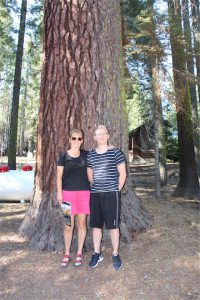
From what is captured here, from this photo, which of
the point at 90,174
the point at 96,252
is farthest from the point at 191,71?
the point at 96,252

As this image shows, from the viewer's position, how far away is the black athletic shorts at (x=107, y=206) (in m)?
4.75

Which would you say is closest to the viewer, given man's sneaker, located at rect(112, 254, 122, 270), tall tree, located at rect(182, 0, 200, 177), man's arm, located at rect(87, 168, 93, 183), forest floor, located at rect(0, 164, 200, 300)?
forest floor, located at rect(0, 164, 200, 300)

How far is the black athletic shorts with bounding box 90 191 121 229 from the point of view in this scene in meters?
4.75

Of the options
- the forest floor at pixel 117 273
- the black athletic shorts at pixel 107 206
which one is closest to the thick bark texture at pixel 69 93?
the forest floor at pixel 117 273

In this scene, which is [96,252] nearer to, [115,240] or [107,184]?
[115,240]

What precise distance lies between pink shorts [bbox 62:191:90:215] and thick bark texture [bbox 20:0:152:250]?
0.81m

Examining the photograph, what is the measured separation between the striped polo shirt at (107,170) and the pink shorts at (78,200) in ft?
0.76

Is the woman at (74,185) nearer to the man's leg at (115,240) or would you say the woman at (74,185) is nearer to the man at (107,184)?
the man at (107,184)

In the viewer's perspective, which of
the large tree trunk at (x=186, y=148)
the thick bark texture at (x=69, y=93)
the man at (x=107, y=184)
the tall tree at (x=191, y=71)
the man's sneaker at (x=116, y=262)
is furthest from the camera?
the large tree trunk at (x=186, y=148)

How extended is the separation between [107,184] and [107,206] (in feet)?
1.01

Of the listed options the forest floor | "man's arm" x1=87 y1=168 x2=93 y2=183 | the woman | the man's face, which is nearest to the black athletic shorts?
the woman

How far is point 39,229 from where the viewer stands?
558cm

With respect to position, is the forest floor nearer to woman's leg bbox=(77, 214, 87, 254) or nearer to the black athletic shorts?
woman's leg bbox=(77, 214, 87, 254)

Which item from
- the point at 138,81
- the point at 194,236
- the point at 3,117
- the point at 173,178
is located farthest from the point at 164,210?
the point at 3,117
